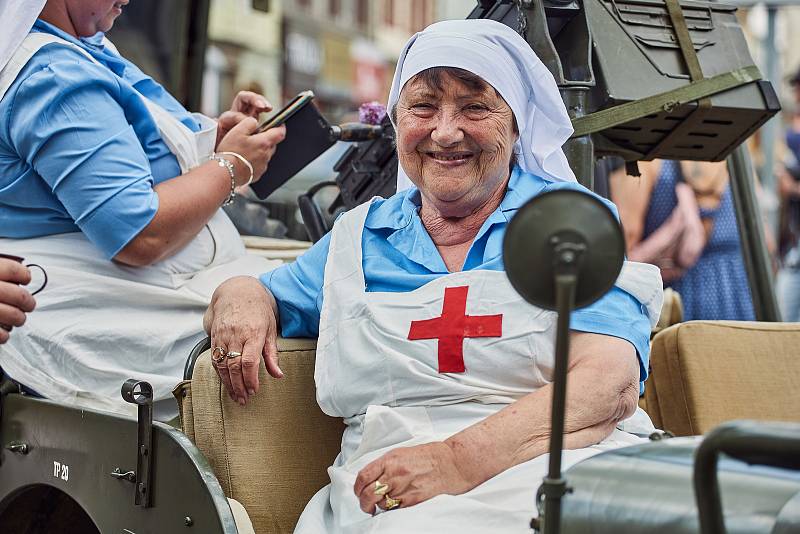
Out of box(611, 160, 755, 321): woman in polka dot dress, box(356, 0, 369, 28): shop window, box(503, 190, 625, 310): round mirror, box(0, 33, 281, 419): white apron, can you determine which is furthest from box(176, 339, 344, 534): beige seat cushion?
box(356, 0, 369, 28): shop window

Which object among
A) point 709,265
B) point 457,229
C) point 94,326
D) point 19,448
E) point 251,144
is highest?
point 709,265

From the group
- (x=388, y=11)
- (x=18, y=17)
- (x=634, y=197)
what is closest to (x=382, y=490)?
(x=18, y=17)

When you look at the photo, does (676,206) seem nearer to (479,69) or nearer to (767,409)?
(767,409)

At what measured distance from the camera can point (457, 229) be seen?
9.29 feet

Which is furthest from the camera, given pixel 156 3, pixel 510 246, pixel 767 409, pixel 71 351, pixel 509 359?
pixel 156 3

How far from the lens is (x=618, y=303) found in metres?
2.54

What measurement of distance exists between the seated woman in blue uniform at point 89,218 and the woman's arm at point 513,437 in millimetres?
812

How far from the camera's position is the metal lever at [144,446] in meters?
2.55

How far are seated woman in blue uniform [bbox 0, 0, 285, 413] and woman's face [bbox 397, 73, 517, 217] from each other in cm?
69

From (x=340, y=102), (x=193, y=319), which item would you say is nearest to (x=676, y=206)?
(x=193, y=319)

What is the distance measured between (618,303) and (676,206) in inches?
166

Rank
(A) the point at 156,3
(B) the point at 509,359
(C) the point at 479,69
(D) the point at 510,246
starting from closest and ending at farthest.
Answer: (D) the point at 510,246 < (B) the point at 509,359 < (C) the point at 479,69 < (A) the point at 156,3

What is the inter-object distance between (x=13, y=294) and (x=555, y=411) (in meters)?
1.69

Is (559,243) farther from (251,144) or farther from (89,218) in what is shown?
(251,144)
